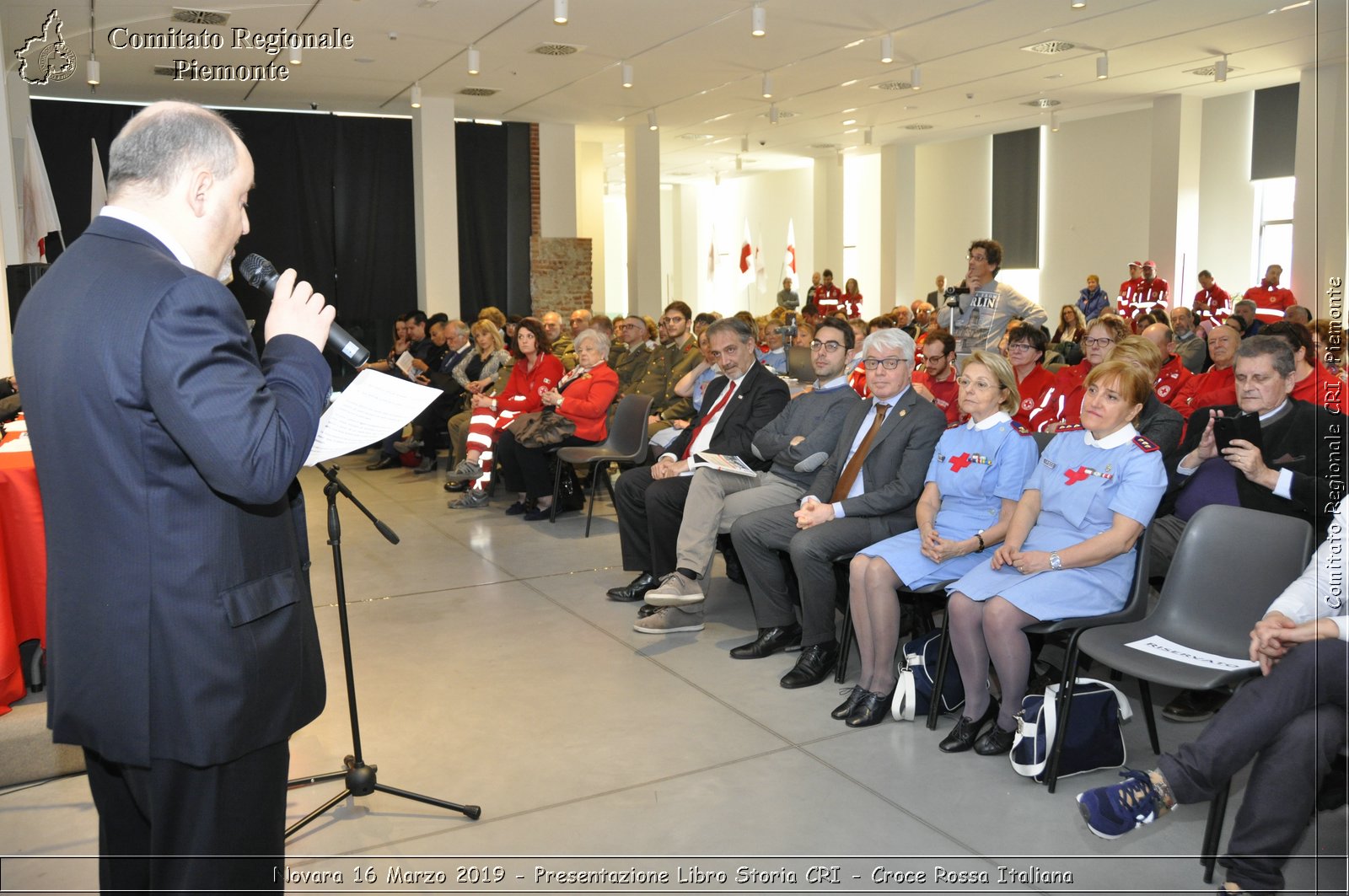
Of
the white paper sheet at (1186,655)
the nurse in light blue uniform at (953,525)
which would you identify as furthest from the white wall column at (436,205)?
the white paper sheet at (1186,655)

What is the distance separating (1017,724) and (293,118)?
1171 cm

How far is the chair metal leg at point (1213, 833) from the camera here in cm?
224

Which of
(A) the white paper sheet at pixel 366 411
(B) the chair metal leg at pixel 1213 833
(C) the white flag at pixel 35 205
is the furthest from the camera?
(C) the white flag at pixel 35 205

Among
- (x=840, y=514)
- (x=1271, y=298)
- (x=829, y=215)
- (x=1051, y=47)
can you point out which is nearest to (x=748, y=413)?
(x=840, y=514)

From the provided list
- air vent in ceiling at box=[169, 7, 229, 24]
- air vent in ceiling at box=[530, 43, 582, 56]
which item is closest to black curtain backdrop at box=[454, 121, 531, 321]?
air vent in ceiling at box=[530, 43, 582, 56]

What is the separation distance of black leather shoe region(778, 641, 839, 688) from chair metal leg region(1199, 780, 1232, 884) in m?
1.42

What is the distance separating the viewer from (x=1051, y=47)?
9.55 meters

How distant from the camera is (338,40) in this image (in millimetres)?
8523

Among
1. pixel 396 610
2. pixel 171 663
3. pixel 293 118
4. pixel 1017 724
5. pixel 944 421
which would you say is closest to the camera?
pixel 171 663

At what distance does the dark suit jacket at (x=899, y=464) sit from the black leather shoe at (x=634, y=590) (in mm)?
1244

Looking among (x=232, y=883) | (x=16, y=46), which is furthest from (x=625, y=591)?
(x=16, y=46)

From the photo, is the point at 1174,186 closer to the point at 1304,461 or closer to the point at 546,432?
the point at 546,432

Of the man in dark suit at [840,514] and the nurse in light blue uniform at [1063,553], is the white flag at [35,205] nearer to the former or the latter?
the man in dark suit at [840,514]

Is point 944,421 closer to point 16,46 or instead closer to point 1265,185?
point 16,46
